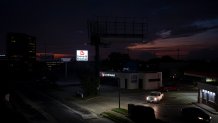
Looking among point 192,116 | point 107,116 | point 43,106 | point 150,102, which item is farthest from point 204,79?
point 43,106

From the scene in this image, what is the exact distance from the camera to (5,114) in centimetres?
3591

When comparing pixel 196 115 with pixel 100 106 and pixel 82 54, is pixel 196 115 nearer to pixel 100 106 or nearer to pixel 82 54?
pixel 100 106

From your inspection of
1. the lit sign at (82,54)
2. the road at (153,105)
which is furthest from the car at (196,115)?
the lit sign at (82,54)

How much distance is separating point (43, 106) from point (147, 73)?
93.1 ft

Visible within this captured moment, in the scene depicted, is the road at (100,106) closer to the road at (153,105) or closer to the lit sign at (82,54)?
the road at (153,105)

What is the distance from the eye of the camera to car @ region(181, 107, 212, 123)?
1293 inches

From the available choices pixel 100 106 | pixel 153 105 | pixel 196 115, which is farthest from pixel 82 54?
pixel 196 115

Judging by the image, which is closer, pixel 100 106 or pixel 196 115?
pixel 196 115

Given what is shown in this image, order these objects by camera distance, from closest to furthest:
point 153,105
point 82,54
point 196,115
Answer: point 196,115 < point 153,105 < point 82,54

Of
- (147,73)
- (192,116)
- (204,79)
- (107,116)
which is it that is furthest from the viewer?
(147,73)

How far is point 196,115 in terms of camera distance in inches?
1330

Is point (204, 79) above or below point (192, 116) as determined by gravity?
above

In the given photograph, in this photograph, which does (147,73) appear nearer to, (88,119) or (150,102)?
(150,102)

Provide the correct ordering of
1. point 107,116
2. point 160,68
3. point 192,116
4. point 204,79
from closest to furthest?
point 192,116
point 107,116
point 204,79
point 160,68
